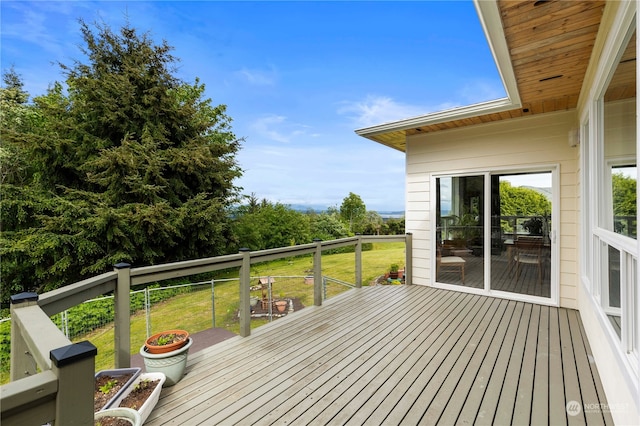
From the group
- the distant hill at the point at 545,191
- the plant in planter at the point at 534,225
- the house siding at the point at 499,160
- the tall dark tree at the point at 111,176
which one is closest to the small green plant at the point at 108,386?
the house siding at the point at 499,160

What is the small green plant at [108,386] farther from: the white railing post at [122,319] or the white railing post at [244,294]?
the white railing post at [244,294]

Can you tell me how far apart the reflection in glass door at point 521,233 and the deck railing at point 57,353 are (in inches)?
161

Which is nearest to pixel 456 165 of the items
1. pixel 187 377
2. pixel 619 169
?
pixel 619 169

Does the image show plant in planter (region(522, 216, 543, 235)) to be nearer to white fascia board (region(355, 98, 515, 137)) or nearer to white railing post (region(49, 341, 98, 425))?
white fascia board (region(355, 98, 515, 137))

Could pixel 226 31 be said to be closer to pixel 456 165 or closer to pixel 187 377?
pixel 456 165

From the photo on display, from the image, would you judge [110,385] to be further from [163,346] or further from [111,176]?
[111,176]

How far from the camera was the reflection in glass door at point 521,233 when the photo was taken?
430 cm

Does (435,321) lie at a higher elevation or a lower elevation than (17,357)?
lower

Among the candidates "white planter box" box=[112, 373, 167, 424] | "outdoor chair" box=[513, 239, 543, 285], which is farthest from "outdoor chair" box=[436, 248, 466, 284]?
"white planter box" box=[112, 373, 167, 424]

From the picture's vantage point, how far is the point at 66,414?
2.74ft

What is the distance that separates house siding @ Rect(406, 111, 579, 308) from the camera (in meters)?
4.05

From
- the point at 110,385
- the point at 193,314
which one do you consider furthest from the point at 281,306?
the point at 110,385

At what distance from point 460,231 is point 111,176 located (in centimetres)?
803

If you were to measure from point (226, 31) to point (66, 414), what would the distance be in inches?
427
